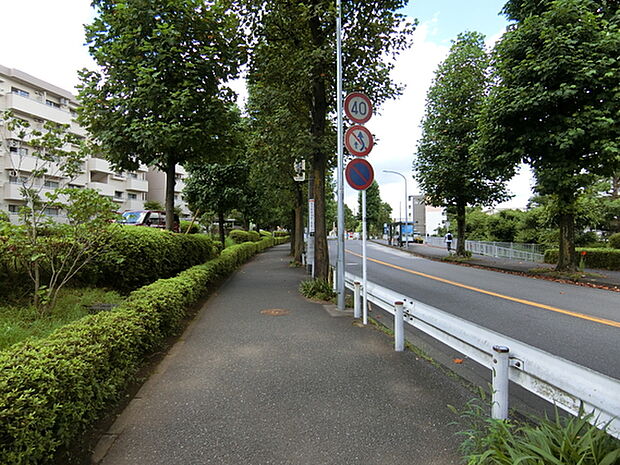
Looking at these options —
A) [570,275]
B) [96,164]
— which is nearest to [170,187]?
[570,275]

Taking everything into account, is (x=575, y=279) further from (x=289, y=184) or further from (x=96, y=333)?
(x=96, y=333)

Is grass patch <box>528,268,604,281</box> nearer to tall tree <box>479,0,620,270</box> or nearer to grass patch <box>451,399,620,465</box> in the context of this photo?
tall tree <box>479,0,620,270</box>

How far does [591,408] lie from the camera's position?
1.95 m

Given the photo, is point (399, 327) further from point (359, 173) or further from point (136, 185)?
point (136, 185)

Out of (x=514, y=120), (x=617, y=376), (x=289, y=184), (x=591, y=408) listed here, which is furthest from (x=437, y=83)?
(x=591, y=408)

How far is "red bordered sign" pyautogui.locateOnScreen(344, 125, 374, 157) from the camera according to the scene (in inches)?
228

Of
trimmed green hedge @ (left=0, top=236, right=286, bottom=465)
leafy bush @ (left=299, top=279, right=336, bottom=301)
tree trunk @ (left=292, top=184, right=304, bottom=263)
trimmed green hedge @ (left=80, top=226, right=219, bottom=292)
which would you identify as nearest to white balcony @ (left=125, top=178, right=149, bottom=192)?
tree trunk @ (left=292, top=184, right=304, bottom=263)

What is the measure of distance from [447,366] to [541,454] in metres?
2.18

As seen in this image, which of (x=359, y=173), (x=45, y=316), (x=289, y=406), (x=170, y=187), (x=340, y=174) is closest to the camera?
(x=289, y=406)

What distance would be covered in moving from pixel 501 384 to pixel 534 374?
25 centimetres

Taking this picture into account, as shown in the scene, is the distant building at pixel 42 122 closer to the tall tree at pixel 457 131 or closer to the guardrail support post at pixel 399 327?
the tall tree at pixel 457 131

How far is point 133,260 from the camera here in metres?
6.11

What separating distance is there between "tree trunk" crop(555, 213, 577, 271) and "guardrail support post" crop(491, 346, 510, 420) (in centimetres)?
1236

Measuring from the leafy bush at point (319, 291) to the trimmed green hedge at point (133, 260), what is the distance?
3.16 meters
